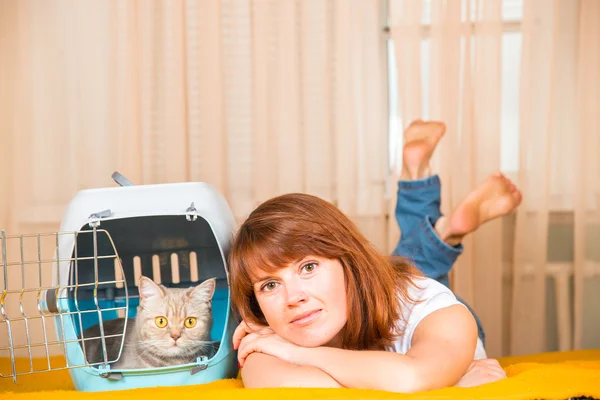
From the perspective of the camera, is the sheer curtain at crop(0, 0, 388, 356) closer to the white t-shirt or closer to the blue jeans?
the blue jeans

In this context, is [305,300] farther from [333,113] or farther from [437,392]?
[333,113]

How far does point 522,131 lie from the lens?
6.77 ft


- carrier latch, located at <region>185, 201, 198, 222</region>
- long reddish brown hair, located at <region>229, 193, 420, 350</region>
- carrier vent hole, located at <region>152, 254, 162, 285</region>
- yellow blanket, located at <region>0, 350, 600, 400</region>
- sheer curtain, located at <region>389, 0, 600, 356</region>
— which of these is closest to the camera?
yellow blanket, located at <region>0, 350, 600, 400</region>

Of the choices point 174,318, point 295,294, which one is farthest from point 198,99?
point 295,294

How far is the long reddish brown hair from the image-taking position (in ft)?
3.88

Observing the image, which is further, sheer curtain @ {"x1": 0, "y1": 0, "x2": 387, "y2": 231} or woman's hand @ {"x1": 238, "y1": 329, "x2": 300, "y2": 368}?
sheer curtain @ {"x1": 0, "y1": 0, "x2": 387, "y2": 231}

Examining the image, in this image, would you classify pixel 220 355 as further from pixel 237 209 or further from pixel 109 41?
pixel 109 41

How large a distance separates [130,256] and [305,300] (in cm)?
52

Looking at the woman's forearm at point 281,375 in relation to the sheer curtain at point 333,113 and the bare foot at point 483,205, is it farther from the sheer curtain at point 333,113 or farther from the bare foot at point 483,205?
the sheer curtain at point 333,113

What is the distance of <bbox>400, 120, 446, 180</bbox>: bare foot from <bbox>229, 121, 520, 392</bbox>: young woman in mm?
456

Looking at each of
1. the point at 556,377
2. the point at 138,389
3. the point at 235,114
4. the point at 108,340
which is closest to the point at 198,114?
the point at 235,114

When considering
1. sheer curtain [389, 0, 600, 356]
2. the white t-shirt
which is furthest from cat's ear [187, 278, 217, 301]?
sheer curtain [389, 0, 600, 356]

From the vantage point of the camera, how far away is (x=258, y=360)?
3.75 ft

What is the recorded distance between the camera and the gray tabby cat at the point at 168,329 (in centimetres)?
129
